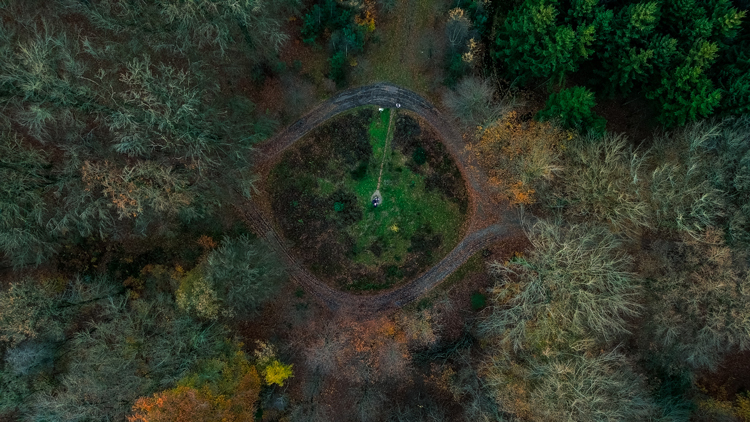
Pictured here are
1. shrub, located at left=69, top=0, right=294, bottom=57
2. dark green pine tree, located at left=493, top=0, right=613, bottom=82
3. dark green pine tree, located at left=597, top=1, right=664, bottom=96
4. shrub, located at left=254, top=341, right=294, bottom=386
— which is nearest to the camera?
dark green pine tree, located at left=597, top=1, right=664, bottom=96

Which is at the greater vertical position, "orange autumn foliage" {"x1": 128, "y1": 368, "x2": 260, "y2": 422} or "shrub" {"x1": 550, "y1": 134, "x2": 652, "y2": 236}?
"shrub" {"x1": 550, "y1": 134, "x2": 652, "y2": 236}

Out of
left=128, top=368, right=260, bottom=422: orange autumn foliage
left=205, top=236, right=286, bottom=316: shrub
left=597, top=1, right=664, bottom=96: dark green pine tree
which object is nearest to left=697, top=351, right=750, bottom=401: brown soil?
left=597, top=1, right=664, bottom=96: dark green pine tree

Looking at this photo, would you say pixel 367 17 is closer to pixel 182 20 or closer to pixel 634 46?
pixel 182 20

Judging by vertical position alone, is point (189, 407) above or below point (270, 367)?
above

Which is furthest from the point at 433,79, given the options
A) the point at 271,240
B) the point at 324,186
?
the point at 271,240

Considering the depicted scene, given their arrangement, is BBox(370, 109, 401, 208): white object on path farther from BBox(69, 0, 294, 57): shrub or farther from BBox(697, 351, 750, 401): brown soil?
BBox(697, 351, 750, 401): brown soil

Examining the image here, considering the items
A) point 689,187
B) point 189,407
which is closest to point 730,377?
point 689,187
